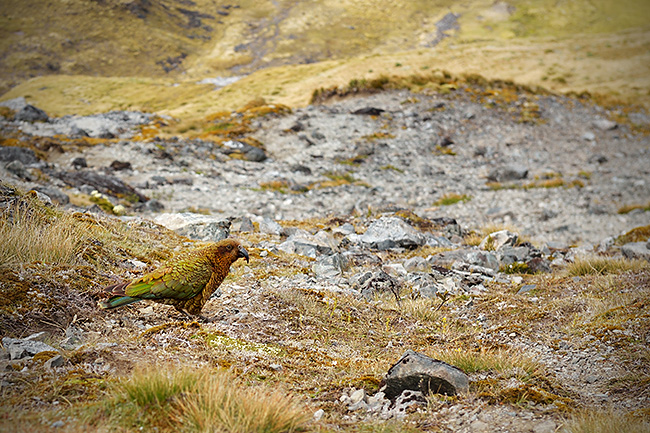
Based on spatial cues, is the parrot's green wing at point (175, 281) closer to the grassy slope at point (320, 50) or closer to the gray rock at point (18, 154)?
the gray rock at point (18, 154)

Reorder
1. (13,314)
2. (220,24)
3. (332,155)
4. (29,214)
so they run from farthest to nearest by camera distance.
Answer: (220,24) < (332,155) < (29,214) < (13,314)

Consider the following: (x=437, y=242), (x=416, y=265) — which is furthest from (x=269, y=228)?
(x=437, y=242)

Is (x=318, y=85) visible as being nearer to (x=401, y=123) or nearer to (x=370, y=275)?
(x=401, y=123)

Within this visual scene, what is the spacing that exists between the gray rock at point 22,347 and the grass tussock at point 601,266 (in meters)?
9.97

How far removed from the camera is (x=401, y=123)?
29.0 metres

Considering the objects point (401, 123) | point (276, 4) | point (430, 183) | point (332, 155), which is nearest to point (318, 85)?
point (401, 123)

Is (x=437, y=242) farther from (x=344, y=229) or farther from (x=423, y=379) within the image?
(x=423, y=379)

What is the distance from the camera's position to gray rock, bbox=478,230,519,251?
A: 470 inches

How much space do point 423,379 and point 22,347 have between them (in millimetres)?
3708

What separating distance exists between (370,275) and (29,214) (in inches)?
235

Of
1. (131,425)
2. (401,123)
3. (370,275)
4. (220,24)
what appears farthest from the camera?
(220,24)

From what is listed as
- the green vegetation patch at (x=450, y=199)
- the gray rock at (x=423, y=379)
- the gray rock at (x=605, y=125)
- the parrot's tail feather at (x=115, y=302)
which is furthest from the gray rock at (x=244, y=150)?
the gray rock at (x=605, y=125)

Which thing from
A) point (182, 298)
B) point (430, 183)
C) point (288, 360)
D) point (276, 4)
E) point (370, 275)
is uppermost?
point (276, 4)

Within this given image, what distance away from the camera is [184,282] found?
4891 mm
